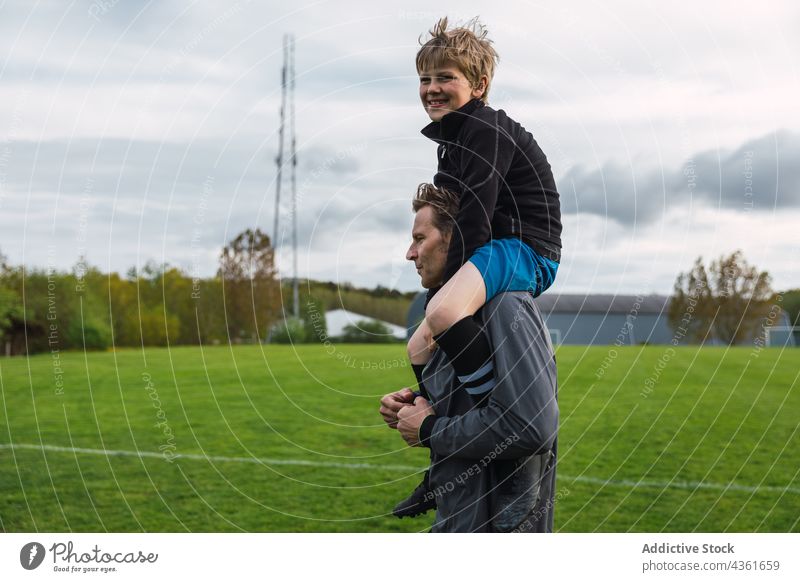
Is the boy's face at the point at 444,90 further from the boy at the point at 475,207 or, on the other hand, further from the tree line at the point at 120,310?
the tree line at the point at 120,310

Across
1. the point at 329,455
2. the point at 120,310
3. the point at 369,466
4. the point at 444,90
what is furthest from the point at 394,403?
the point at 120,310

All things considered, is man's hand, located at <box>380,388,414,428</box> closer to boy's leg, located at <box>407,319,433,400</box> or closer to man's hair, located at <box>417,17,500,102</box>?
boy's leg, located at <box>407,319,433,400</box>

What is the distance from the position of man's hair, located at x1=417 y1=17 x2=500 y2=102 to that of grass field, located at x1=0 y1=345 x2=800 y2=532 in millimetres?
2392

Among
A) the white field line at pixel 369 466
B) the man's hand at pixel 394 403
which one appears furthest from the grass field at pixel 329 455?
the man's hand at pixel 394 403

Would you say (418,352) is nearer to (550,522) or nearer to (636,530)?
(550,522)

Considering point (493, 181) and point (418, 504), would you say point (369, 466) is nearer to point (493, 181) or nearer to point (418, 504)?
point (418, 504)

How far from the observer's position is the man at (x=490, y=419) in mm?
2662

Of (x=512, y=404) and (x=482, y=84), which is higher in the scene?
(x=482, y=84)

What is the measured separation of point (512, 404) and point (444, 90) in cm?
117

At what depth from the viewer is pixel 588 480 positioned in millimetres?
10734

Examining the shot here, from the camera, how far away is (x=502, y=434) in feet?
8.74

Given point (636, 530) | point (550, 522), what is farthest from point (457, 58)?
point (636, 530)

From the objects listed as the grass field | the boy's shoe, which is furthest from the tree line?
the boy's shoe
